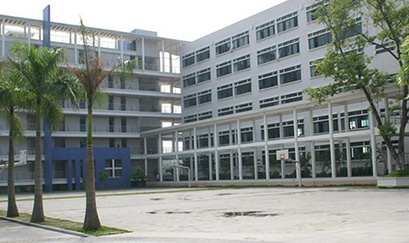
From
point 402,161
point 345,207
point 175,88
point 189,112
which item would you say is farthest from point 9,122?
point 175,88

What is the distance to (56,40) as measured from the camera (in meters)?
63.4

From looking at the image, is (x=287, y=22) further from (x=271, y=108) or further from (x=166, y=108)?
(x=166, y=108)

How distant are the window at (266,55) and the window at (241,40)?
2773 millimetres

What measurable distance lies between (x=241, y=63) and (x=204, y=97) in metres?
8.35

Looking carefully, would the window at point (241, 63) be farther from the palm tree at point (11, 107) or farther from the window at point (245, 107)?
the palm tree at point (11, 107)

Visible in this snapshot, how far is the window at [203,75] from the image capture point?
6594 cm

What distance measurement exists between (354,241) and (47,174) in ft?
172

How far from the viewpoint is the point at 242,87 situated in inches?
2366

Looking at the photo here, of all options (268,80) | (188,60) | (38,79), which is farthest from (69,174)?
(38,79)

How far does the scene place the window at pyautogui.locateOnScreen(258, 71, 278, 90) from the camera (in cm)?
5562

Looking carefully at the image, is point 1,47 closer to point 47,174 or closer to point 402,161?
point 47,174

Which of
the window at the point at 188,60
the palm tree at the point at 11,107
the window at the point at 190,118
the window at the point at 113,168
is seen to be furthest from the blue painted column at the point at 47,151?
the palm tree at the point at 11,107

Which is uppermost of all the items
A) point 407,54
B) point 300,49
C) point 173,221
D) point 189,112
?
point 300,49

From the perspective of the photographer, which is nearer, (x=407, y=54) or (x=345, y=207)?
(x=407, y=54)
